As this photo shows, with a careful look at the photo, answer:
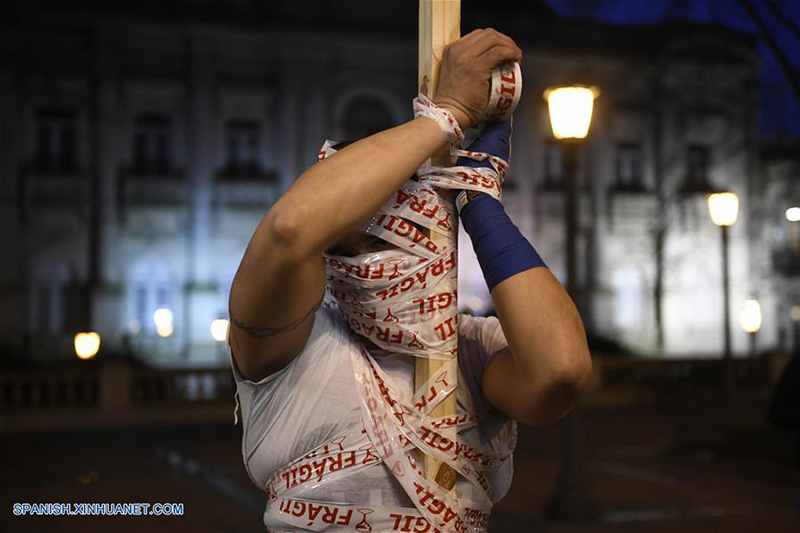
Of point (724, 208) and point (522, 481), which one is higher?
point (724, 208)

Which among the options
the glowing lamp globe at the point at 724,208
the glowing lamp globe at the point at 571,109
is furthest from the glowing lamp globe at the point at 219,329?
the glowing lamp globe at the point at 571,109

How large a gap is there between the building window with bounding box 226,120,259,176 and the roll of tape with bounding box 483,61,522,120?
31867 millimetres

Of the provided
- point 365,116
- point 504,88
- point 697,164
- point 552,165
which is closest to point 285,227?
point 504,88

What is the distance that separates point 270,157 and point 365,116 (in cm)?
394

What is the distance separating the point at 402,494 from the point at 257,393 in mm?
365

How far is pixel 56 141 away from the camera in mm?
31656

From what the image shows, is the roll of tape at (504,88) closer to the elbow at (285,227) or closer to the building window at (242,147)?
the elbow at (285,227)

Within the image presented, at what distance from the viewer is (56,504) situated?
11469mm

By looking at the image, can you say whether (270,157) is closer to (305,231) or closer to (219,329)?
(219,329)

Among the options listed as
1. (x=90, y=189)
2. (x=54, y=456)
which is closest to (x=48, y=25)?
(x=90, y=189)

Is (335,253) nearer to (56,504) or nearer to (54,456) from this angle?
(56,504)

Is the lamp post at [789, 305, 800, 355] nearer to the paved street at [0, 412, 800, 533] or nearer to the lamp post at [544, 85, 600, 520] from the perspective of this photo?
the paved street at [0, 412, 800, 533]

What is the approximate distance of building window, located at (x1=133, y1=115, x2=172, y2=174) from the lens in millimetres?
32219

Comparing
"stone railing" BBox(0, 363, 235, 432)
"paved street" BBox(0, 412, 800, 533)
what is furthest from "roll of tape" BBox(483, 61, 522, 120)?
"stone railing" BBox(0, 363, 235, 432)
